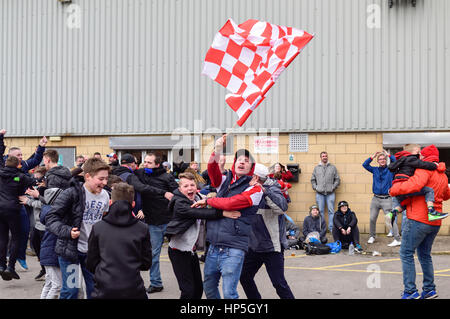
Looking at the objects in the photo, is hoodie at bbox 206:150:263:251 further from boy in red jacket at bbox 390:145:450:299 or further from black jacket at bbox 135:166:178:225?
black jacket at bbox 135:166:178:225

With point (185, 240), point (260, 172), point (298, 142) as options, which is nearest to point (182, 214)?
point (185, 240)

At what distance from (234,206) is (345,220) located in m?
6.73

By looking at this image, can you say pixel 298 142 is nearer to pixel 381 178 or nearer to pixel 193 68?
pixel 381 178

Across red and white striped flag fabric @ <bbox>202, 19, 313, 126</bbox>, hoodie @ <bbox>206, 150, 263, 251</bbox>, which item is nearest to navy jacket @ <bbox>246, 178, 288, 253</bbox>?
hoodie @ <bbox>206, 150, 263, 251</bbox>

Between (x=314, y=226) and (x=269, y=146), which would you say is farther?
(x=269, y=146)

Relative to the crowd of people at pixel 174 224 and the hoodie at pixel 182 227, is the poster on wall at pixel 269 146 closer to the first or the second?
the crowd of people at pixel 174 224

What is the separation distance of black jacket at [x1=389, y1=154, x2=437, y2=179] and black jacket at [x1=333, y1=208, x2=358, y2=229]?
178 inches

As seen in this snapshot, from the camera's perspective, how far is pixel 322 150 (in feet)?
43.7

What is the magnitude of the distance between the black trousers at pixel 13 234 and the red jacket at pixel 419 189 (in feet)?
18.4

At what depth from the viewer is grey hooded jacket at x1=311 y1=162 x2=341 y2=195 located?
1294 centimetres

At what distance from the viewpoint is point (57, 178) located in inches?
263

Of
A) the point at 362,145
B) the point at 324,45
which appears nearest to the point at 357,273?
the point at 362,145
